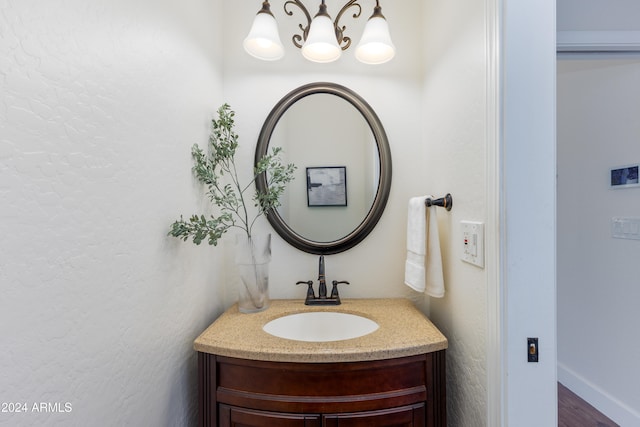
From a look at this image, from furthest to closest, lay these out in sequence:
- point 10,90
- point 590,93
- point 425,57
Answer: point 590,93 → point 425,57 → point 10,90

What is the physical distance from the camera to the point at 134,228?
2.46ft

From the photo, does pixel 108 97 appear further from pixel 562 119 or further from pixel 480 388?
pixel 562 119

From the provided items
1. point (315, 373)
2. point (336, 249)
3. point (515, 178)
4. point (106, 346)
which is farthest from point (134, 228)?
point (515, 178)

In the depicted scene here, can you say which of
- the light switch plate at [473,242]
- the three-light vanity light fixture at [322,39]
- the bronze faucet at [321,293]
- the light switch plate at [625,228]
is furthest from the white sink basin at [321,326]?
the light switch plate at [625,228]

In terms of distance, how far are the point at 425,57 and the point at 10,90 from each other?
1.43 m

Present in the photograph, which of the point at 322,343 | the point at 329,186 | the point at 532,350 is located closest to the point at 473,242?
the point at 532,350

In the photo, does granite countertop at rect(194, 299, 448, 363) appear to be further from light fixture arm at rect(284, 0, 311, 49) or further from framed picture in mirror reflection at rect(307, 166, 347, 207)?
light fixture arm at rect(284, 0, 311, 49)

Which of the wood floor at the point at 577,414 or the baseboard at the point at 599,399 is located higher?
the baseboard at the point at 599,399

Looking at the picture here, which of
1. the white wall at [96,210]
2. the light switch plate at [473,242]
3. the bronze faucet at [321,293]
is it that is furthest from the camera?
the bronze faucet at [321,293]

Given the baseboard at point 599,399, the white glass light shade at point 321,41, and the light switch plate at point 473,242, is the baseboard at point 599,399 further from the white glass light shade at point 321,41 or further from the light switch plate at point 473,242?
the white glass light shade at point 321,41

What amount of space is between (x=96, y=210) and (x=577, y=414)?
8.74 ft

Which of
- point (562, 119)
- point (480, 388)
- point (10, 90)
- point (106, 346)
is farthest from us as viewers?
point (562, 119)

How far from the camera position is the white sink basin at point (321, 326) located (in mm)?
1168

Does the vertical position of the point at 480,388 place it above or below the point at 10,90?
below
